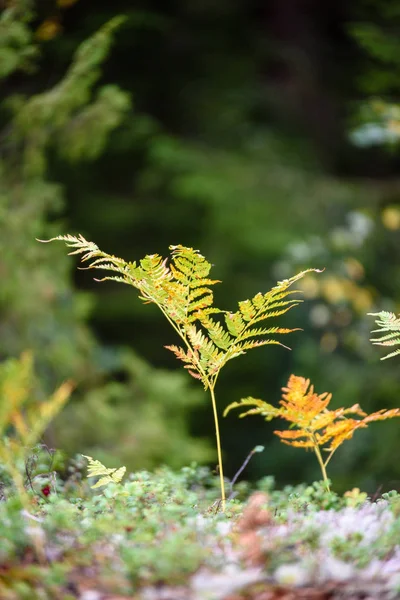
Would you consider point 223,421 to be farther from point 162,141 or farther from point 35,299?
point 35,299

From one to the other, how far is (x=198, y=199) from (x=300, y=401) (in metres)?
6.68

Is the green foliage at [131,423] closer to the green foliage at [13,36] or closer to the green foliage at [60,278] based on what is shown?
the green foliage at [60,278]

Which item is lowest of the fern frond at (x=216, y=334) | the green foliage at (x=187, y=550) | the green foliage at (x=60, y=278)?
the green foliage at (x=187, y=550)

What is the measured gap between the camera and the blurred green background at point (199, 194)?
14.1 ft

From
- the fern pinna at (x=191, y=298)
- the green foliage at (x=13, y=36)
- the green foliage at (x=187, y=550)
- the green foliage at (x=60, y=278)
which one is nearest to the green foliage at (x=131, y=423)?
the green foliage at (x=60, y=278)

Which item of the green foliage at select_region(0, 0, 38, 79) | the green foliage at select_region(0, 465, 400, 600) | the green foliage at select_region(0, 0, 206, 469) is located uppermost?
the green foliage at select_region(0, 0, 38, 79)

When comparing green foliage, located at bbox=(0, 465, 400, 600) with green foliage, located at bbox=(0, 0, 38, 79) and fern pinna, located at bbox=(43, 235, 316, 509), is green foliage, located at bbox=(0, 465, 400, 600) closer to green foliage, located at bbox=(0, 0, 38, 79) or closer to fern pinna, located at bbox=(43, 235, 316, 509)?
fern pinna, located at bbox=(43, 235, 316, 509)

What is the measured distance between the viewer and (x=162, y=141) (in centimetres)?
712

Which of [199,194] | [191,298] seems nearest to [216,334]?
[191,298]

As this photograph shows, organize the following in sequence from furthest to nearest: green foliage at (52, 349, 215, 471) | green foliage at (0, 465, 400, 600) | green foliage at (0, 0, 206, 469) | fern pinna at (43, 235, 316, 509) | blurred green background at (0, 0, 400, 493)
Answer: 1. green foliage at (52, 349, 215, 471)
2. blurred green background at (0, 0, 400, 493)
3. green foliage at (0, 0, 206, 469)
4. fern pinna at (43, 235, 316, 509)
5. green foliage at (0, 465, 400, 600)

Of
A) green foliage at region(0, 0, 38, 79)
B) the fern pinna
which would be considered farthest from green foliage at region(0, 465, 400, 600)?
green foliage at region(0, 0, 38, 79)

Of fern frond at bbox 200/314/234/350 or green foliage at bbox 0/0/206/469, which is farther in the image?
green foliage at bbox 0/0/206/469

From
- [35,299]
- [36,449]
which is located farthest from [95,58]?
[36,449]

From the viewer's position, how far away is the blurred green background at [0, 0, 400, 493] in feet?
14.1
